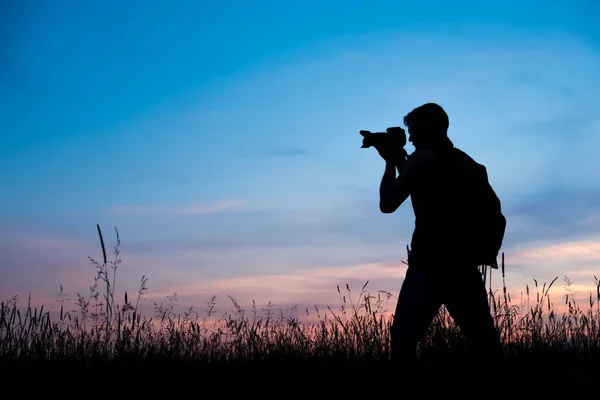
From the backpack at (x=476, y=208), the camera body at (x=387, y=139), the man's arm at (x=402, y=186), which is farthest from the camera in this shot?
the camera body at (x=387, y=139)

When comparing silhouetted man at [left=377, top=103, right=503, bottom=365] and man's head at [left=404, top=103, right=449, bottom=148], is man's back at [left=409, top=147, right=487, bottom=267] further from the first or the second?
man's head at [left=404, top=103, right=449, bottom=148]

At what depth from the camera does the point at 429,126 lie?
12.6 feet

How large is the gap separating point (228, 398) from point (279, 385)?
→ 1.78 ft

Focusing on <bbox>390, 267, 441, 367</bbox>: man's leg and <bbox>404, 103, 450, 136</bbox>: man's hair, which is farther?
<bbox>404, 103, 450, 136</bbox>: man's hair

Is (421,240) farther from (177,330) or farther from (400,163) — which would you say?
(177,330)

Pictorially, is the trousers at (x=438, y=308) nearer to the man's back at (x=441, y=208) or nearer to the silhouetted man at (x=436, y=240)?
the silhouetted man at (x=436, y=240)

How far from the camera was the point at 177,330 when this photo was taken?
744cm

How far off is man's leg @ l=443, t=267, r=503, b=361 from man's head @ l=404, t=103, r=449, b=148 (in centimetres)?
86

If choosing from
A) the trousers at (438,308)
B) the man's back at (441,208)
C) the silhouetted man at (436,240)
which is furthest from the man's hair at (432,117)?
the trousers at (438,308)

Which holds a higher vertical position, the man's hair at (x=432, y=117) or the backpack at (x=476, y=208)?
the man's hair at (x=432, y=117)

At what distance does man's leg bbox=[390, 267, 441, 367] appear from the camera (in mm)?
3676

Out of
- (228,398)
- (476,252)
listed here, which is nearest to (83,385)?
(228,398)

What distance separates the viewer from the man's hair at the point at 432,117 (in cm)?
384

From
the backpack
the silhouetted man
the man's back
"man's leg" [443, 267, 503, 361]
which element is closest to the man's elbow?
the silhouetted man
